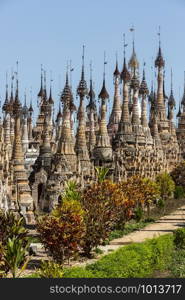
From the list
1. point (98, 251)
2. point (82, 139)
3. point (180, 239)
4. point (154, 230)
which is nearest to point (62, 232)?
point (98, 251)

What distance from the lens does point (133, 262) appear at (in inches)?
929

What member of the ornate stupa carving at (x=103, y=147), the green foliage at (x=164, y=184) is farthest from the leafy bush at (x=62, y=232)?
the green foliage at (x=164, y=184)

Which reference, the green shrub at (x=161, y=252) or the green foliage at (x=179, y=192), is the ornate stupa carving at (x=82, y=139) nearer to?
the green foliage at (x=179, y=192)

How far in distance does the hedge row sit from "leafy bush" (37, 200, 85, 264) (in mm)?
2283

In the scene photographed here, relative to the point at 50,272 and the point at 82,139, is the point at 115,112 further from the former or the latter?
the point at 50,272

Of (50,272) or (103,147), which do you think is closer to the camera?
(50,272)

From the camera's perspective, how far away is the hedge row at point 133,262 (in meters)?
21.0

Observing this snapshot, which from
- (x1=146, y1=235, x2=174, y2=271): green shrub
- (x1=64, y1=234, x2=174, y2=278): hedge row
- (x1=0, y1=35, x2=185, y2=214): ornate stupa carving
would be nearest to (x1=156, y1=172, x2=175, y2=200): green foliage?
(x1=0, y1=35, x2=185, y2=214): ornate stupa carving

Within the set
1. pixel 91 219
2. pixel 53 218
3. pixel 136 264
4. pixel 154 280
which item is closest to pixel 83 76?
pixel 91 219

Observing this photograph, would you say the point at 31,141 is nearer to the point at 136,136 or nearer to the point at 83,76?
the point at 136,136

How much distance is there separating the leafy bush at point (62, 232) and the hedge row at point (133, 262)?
2283mm

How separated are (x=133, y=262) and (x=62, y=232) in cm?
432

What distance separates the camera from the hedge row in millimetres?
21019

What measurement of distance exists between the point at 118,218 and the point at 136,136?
883 inches
